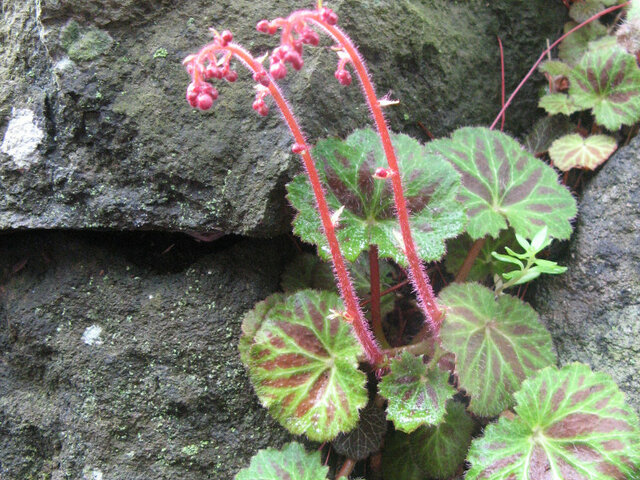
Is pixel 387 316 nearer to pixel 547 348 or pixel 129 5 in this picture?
pixel 547 348

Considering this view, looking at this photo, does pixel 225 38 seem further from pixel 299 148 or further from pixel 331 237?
pixel 331 237

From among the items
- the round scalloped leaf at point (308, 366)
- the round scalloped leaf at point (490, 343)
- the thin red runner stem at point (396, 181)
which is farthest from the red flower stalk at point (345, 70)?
the round scalloped leaf at point (308, 366)

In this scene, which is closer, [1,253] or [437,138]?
[1,253]

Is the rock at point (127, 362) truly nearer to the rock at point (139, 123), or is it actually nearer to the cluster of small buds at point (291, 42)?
the rock at point (139, 123)

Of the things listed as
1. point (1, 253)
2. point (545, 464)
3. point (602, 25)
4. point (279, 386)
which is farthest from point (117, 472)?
point (602, 25)

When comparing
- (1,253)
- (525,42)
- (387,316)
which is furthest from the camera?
(525,42)

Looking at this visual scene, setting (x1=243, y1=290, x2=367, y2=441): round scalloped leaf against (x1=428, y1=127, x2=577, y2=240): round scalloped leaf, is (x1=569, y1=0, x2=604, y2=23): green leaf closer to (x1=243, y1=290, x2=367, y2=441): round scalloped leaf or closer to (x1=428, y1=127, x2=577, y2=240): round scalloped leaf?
(x1=428, y1=127, x2=577, y2=240): round scalloped leaf

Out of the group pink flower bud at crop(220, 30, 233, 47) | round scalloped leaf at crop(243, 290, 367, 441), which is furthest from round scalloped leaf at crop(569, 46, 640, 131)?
pink flower bud at crop(220, 30, 233, 47)
